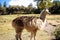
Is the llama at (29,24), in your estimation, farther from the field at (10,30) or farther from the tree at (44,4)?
the tree at (44,4)

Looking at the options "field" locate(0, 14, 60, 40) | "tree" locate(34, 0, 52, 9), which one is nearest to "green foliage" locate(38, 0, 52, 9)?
"tree" locate(34, 0, 52, 9)

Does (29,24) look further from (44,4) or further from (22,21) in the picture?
(44,4)

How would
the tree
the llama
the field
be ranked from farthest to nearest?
1. the tree
2. the field
3. the llama

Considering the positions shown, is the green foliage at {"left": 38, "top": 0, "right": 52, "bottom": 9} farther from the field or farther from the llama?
the llama

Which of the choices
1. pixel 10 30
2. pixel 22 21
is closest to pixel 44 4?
pixel 10 30

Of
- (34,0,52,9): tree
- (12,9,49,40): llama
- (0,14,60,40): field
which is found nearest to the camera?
(12,9,49,40): llama

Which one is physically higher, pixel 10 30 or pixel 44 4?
pixel 44 4

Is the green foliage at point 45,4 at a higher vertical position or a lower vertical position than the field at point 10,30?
higher

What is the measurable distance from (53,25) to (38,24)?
5.54 ft

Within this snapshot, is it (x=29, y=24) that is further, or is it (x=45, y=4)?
(x=45, y=4)

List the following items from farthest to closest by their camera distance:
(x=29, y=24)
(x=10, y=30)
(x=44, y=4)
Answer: (x=44, y=4) < (x=10, y=30) < (x=29, y=24)

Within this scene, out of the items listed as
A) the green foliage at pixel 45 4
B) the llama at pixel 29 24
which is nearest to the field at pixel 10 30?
the green foliage at pixel 45 4

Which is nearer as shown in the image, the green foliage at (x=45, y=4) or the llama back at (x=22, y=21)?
the llama back at (x=22, y=21)

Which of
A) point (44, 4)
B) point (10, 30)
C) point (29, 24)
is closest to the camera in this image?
point (29, 24)
